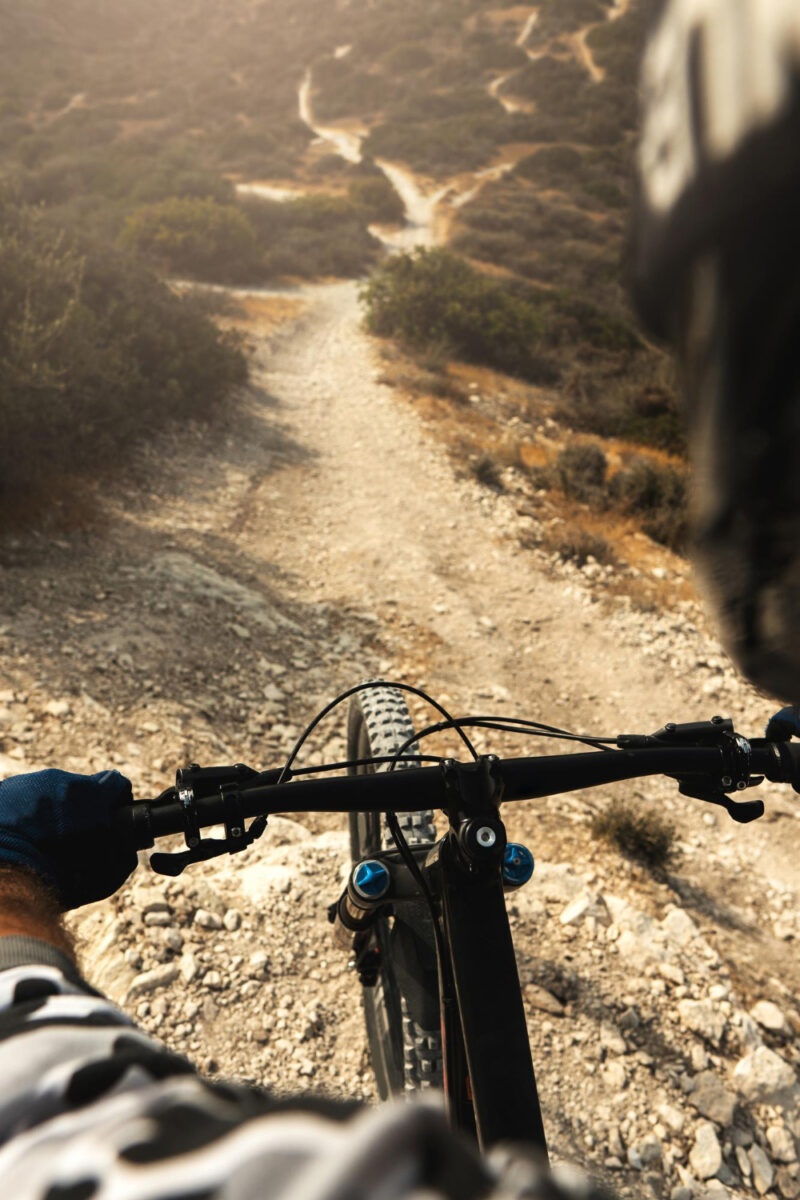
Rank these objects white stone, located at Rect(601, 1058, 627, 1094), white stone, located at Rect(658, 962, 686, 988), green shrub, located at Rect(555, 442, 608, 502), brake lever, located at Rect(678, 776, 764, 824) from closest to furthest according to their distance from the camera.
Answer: brake lever, located at Rect(678, 776, 764, 824)
white stone, located at Rect(601, 1058, 627, 1094)
white stone, located at Rect(658, 962, 686, 988)
green shrub, located at Rect(555, 442, 608, 502)

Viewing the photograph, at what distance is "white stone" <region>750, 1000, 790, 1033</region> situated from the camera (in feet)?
10.2

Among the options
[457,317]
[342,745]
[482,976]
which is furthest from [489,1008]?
[457,317]

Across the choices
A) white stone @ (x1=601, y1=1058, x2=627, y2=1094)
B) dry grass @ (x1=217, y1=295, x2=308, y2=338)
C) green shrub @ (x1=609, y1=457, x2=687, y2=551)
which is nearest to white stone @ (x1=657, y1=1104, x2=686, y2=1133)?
white stone @ (x1=601, y1=1058, x2=627, y2=1094)

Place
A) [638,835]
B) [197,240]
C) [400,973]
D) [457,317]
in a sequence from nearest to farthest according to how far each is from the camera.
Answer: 1. [400,973]
2. [638,835]
3. [457,317]
4. [197,240]

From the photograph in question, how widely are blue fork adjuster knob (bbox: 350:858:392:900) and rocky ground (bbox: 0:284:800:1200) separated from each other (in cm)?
144

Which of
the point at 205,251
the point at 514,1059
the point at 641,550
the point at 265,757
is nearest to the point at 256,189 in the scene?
the point at 205,251

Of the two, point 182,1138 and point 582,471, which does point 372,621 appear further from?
point 182,1138

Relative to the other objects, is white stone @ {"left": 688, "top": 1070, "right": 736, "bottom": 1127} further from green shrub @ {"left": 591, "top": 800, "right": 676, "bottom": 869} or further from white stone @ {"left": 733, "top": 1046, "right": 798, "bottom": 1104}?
green shrub @ {"left": 591, "top": 800, "right": 676, "bottom": 869}

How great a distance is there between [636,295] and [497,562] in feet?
22.0

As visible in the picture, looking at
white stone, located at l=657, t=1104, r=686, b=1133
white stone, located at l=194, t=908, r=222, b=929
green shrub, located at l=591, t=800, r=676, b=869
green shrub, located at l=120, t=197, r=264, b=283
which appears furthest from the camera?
green shrub, located at l=120, t=197, r=264, b=283

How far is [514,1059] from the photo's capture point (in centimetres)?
126

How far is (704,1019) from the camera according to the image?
3.03 m

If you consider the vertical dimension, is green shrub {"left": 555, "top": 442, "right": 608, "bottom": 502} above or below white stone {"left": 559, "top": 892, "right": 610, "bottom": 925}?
above

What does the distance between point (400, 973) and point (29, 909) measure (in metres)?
1.22
